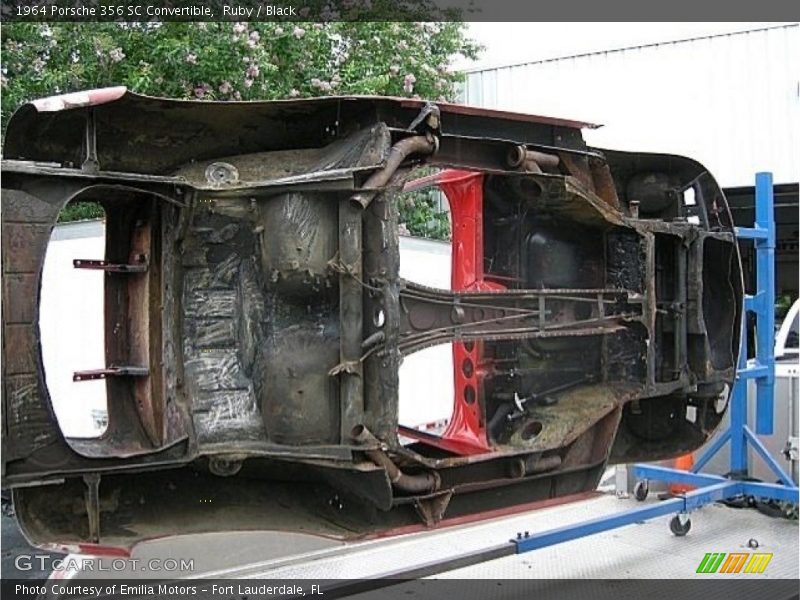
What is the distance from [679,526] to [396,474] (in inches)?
101

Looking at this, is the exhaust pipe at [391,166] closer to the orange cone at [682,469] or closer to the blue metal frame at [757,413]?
the blue metal frame at [757,413]

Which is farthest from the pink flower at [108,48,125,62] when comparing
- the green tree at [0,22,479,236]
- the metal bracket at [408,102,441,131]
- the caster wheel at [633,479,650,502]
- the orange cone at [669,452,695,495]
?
the orange cone at [669,452,695,495]

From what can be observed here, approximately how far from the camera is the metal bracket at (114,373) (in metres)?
3.34

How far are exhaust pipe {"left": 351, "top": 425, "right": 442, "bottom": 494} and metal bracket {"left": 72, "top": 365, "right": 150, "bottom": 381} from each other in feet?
3.02

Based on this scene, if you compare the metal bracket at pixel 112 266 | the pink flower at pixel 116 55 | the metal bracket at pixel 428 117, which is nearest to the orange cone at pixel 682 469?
the metal bracket at pixel 428 117

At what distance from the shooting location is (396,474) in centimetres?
324

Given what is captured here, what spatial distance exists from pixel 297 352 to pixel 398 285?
1.67ft

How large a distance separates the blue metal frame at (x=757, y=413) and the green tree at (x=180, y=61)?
442cm

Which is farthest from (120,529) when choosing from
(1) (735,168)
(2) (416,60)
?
(1) (735,168)

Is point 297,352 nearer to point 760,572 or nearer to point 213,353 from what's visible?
point 213,353

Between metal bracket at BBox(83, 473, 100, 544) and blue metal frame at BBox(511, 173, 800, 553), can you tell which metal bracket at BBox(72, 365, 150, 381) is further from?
blue metal frame at BBox(511, 173, 800, 553)

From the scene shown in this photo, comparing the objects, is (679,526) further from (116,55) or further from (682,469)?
(116,55)

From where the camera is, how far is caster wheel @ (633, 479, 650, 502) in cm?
557

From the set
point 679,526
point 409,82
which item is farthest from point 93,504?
point 409,82
